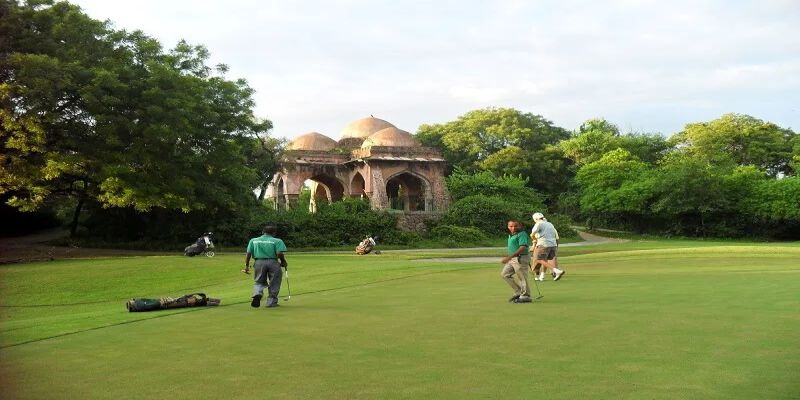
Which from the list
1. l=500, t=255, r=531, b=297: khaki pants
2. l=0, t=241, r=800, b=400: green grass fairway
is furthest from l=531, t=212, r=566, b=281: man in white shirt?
l=500, t=255, r=531, b=297: khaki pants

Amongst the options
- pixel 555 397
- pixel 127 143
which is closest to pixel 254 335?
pixel 555 397

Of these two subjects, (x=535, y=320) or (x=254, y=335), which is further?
(x=535, y=320)

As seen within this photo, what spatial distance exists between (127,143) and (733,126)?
6066 centimetres

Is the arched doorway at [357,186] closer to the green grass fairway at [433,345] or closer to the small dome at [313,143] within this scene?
the small dome at [313,143]

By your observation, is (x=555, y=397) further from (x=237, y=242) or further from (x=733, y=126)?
(x=733, y=126)

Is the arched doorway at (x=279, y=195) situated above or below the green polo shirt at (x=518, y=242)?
above

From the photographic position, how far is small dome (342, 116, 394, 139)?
61062 mm

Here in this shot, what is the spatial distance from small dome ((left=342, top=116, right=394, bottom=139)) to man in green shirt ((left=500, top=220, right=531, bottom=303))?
4807 cm

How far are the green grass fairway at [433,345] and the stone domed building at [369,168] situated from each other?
36321 millimetres

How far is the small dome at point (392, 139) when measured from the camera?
53.5 metres

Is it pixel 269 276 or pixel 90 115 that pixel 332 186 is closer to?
pixel 90 115

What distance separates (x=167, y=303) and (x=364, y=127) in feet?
165

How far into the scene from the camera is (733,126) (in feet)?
224

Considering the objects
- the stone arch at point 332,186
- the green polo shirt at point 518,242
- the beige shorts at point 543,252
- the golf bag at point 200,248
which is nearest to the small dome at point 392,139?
the stone arch at point 332,186
